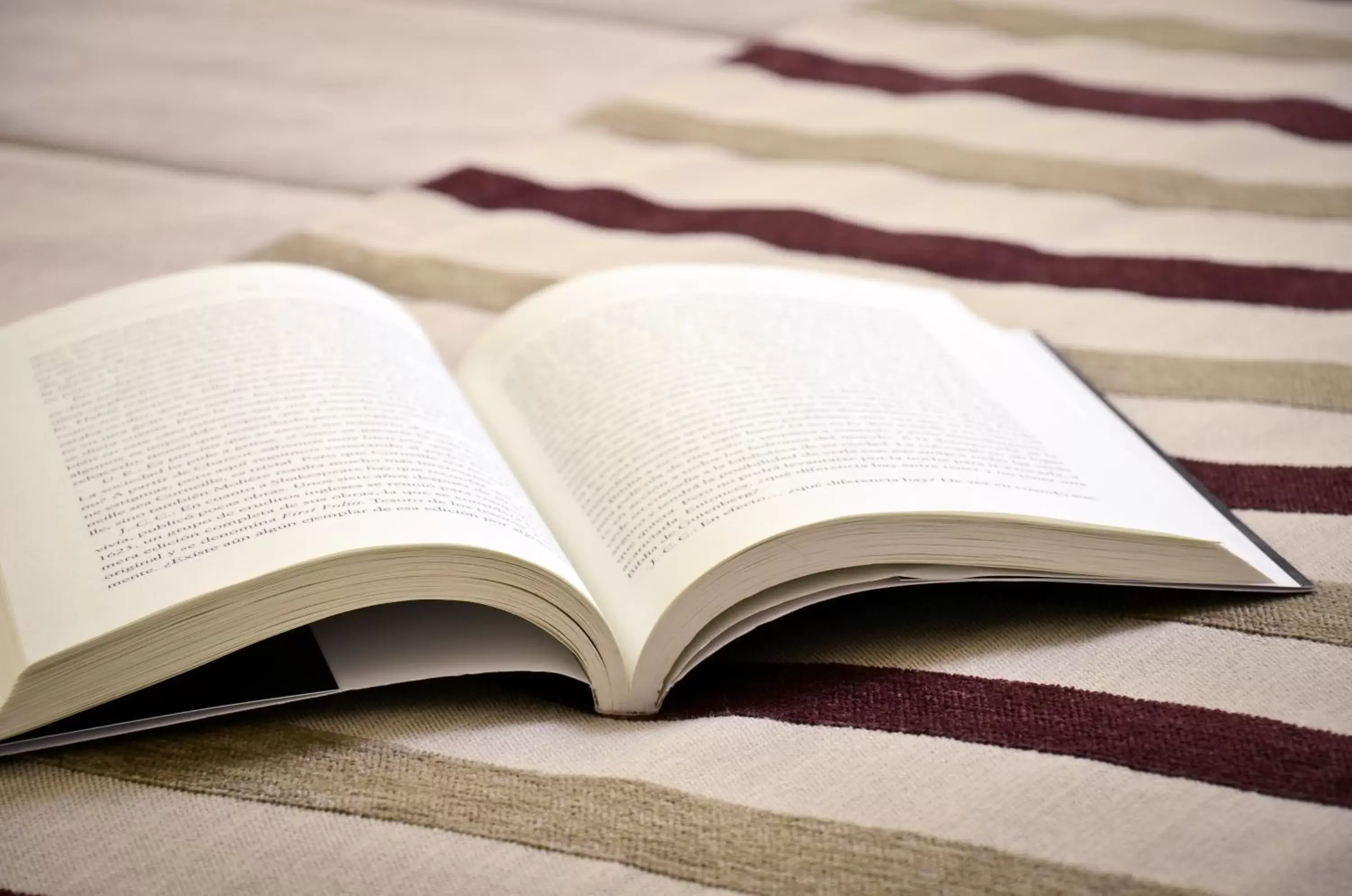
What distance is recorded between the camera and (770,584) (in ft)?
2.00

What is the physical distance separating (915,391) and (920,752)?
220 mm

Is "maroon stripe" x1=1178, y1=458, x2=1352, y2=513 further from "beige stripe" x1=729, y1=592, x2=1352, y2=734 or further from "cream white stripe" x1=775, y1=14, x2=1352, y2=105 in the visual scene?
Result: "cream white stripe" x1=775, y1=14, x2=1352, y2=105

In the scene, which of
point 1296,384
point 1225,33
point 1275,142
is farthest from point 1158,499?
point 1225,33

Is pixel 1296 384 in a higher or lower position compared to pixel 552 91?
lower

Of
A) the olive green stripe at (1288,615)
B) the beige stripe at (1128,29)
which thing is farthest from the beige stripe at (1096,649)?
the beige stripe at (1128,29)

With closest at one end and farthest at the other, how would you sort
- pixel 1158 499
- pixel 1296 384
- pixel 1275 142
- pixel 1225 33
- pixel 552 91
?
pixel 1158 499 < pixel 1296 384 < pixel 1275 142 < pixel 552 91 < pixel 1225 33

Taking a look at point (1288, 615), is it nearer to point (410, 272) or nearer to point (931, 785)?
point (931, 785)

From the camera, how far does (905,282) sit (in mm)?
1017

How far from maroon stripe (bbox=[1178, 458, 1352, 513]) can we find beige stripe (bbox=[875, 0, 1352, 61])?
2.64 ft

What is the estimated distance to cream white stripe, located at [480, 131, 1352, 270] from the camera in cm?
106

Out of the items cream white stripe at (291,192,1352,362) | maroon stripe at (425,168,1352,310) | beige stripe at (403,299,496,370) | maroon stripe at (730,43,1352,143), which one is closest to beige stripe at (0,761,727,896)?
beige stripe at (403,299,496,370)

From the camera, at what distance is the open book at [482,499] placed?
560 mm

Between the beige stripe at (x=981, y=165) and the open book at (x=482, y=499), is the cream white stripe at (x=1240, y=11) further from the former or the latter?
the open book at (x=482, y=499)

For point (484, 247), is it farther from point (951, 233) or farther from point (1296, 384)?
point (1296, 384)
